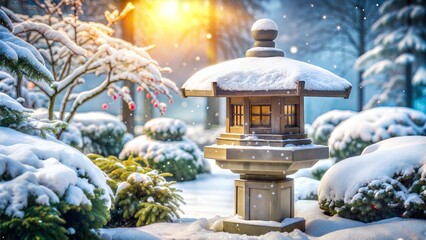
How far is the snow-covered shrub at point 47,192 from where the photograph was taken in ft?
16.8

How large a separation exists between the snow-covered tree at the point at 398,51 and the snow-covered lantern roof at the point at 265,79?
10.5m

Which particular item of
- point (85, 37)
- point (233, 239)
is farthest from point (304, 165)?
point (85, 37)

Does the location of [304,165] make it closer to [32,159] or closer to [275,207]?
[275,207]

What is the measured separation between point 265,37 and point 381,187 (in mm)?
2409

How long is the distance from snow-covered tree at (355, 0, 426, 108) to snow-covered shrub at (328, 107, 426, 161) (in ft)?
19.5

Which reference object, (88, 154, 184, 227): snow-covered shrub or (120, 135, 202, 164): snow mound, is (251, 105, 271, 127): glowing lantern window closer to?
(88, 154, 184, 227): snow-covered shrub

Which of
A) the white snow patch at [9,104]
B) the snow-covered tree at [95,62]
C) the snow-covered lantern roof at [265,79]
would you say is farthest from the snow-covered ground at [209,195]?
the white snow patch at [9,104]

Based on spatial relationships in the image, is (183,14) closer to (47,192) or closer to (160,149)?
(160,149)

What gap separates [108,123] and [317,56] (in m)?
8.98

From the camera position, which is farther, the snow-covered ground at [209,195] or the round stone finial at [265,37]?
the snow-covered ground at [209,195]

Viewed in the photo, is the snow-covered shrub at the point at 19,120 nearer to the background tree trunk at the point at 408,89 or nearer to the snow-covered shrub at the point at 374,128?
the snow-covered shrub at the point at 374,128

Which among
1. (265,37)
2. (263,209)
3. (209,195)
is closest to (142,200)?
(263,209)

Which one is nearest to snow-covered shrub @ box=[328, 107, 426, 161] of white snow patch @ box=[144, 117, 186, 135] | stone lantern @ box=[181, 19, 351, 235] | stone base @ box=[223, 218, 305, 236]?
white snow patch @ box=[144, 117, 186, 135]

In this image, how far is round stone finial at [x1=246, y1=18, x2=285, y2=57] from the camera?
25.1 feet
